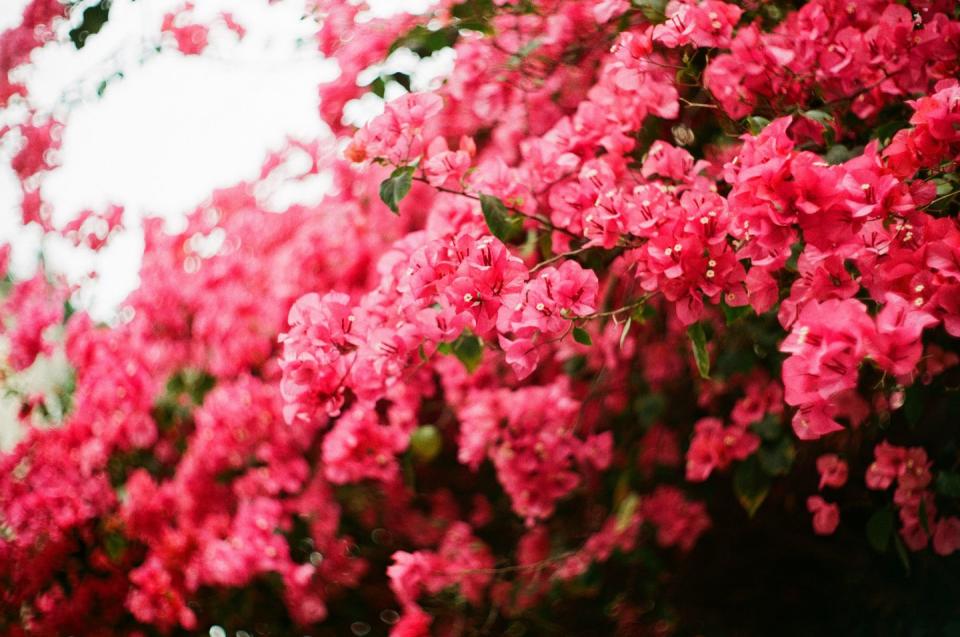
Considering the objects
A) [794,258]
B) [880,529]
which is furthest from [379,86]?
[880,529]

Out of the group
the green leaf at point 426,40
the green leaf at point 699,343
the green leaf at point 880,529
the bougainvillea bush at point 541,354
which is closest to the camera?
the bougainvillea bush at point 541,354

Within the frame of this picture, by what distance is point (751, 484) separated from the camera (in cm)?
143

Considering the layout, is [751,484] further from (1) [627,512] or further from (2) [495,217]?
(2) [495,217]

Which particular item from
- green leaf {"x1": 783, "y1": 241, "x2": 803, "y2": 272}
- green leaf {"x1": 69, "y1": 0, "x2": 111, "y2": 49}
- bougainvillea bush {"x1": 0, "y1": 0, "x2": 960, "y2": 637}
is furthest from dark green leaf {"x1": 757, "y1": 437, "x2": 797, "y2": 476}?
green leaf {"x1": 69, "y1": 0, "x2": 111, "y2": 49}

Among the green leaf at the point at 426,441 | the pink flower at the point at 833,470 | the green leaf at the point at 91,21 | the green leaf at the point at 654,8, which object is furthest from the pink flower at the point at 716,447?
the green leaf at the point at 91,21

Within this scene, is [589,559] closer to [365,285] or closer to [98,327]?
[365,285]

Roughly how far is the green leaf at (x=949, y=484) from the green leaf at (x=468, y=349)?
0.70 metres

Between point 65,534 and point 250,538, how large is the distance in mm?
550

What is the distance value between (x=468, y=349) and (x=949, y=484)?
719 mm

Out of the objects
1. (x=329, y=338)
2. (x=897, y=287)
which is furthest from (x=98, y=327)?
(x=897, y=287)

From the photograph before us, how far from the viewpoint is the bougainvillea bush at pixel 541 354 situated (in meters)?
0.84

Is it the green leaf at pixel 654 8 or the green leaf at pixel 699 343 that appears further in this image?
the green leaf at pixel 654 8

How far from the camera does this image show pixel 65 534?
2.04m

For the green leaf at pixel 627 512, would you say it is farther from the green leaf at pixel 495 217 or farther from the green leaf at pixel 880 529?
the green leaf at pixel 495 217
